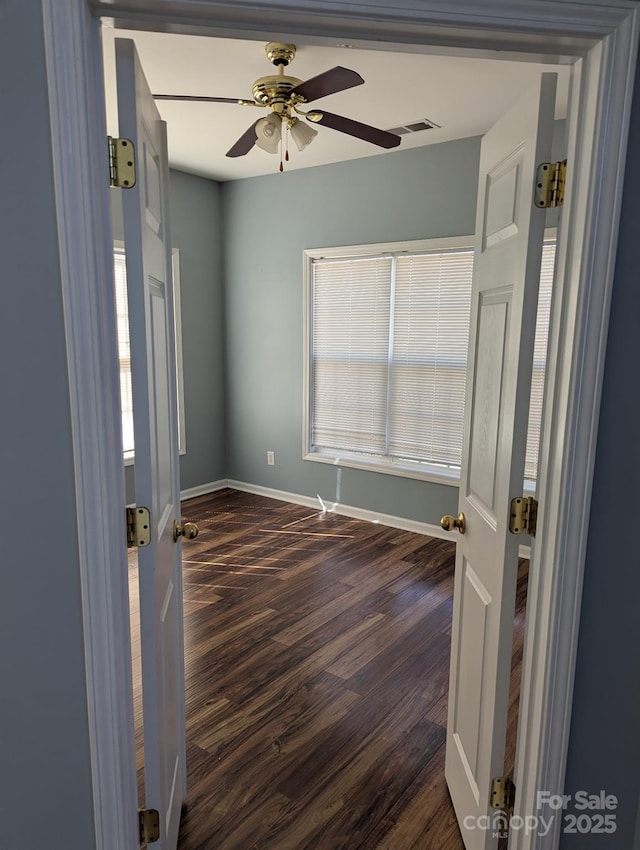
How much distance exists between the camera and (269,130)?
2.72m

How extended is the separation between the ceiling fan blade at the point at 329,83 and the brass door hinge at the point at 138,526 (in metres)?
1.92

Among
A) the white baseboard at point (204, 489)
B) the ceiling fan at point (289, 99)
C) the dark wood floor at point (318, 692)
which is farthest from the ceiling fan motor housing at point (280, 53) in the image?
the white baseboard at point (204, 489)

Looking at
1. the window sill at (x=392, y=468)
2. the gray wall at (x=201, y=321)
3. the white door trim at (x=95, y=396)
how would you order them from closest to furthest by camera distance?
the white door trim at (x=95, y=396) → the window sill at (x=392, y=468) → the gray wall at (x=201, y=321)

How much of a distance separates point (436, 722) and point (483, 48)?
2.29m

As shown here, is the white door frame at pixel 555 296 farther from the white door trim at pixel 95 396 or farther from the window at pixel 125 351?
the window at pixel 125 351

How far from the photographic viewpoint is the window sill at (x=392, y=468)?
425cm

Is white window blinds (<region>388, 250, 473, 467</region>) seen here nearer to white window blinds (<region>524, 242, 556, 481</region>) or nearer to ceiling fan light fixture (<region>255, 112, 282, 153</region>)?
white window blinds (<region>524, 242, 556, 481</region>)

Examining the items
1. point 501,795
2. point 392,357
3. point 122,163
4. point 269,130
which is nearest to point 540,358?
point 392,357

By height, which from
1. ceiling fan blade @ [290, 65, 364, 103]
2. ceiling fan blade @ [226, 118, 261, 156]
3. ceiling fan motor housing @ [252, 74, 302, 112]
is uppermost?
ceiling fan motor housing @ [252, 74, 302, 112]

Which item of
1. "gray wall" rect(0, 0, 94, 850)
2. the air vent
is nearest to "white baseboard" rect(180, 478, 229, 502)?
the air vent

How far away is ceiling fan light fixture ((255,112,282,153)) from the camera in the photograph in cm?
270

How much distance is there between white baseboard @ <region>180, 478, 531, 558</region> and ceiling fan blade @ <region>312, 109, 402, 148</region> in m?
2.69

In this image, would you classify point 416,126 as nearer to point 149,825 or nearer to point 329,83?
point 329,83

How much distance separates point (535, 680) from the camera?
132cm
